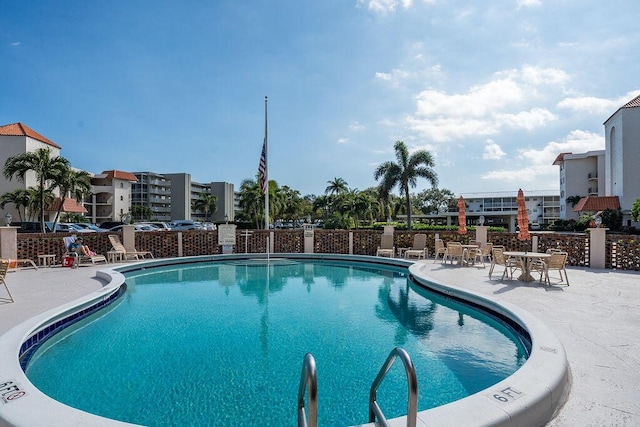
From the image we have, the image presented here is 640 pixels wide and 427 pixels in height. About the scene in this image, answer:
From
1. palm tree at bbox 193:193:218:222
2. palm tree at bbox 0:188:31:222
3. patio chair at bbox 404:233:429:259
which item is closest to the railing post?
patio chair at bbox 404:233:429:259

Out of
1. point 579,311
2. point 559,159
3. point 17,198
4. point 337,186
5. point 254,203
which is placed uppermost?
point 559,159

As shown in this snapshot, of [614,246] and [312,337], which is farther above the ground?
[614,246]

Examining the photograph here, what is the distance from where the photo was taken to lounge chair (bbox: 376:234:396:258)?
15.3m

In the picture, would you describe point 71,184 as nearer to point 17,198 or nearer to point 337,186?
point 17,198

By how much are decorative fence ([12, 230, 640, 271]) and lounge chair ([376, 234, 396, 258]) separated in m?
0.76

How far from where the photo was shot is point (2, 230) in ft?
36.7

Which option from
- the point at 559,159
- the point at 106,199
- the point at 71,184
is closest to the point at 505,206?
the point at 559,159

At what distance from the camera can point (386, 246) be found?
15719 mm

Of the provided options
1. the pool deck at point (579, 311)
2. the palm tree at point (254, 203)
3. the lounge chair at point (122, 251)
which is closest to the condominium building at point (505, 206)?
the palm tree at point (254, 203)

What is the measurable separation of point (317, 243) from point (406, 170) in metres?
12.7

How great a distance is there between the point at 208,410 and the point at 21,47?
1383 centimetres

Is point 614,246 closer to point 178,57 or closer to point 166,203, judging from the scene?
point 178,57

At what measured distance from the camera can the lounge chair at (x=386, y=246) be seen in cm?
1527

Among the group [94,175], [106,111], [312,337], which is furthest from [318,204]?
[312,337]
